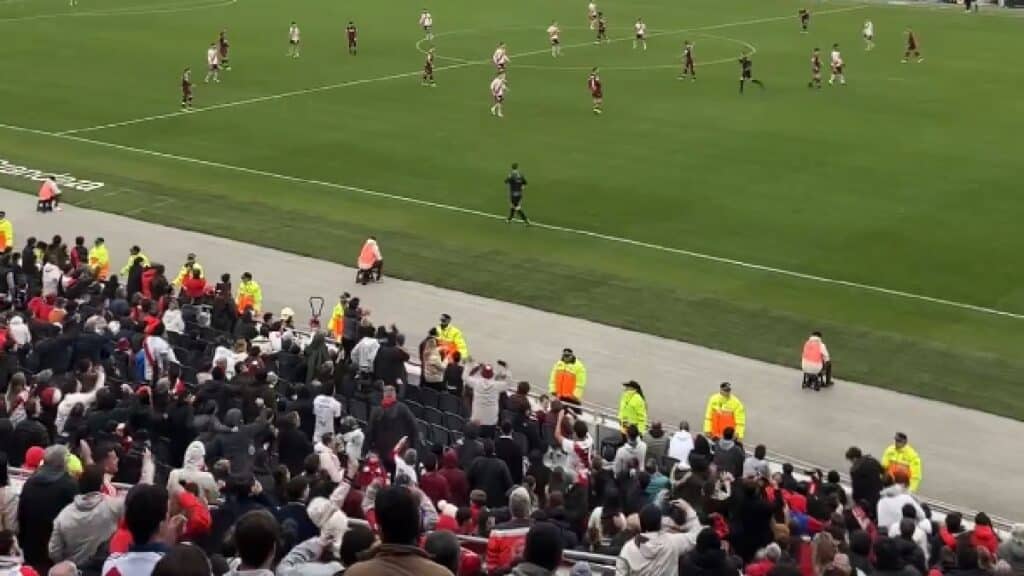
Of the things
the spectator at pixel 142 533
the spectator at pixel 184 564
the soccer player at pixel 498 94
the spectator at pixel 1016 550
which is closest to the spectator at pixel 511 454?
the spectator at pixel 1016 550

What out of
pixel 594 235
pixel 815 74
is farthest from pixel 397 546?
pixel 815 74

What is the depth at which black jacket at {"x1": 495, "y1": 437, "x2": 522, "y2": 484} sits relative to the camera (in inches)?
658

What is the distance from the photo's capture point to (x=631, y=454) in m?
17.4

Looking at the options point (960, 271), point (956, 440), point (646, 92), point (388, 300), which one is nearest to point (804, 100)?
point (646, 92)

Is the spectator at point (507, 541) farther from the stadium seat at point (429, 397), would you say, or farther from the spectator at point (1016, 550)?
the stadium seat at point (429, 397)

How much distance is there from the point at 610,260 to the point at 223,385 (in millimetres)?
16233

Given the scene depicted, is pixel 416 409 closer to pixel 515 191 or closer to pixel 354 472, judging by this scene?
pixel 354 472

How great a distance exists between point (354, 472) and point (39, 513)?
15.9ft

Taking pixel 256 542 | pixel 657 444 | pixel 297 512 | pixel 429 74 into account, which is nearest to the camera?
pixel 256 542

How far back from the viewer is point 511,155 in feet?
144

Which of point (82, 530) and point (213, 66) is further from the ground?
point (82, 530)

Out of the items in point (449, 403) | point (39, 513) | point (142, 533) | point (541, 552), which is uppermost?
point (142, 533)

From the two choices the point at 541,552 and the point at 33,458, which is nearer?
the point at 541,552

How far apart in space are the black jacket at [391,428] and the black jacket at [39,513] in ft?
19.8
